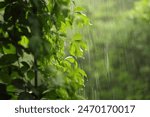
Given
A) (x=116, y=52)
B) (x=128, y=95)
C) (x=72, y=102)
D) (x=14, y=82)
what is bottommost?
(x=128, y=95)

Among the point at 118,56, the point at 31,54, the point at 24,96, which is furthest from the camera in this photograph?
the point at 118,56

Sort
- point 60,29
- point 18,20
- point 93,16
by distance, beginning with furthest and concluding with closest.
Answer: point 93,16, point 60,29, point 18,20

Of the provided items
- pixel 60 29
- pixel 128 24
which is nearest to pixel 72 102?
pixel 60 29

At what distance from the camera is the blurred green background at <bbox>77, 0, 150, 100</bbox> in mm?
11312

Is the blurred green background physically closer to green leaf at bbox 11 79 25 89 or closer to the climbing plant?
the climbing plant

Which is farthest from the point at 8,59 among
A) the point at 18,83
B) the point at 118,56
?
the point at 118,56

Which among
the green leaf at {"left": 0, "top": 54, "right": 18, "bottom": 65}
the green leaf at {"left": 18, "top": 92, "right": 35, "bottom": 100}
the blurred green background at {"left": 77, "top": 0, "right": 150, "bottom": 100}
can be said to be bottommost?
the blurred green background at {"left": 77, "top": 0, "right": 150, "bottom": 100}

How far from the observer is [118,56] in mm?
12016

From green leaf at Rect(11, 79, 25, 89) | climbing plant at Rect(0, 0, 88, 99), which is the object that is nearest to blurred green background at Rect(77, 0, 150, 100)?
climbing plant at Rect(0, 0, 88, 99)

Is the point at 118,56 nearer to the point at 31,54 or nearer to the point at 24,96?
the point at 31,54

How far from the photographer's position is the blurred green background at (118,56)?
445 inches

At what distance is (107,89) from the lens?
1189 centimetres

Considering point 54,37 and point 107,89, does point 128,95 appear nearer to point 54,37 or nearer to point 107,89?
point 107,89

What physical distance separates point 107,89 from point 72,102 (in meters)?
10.2
